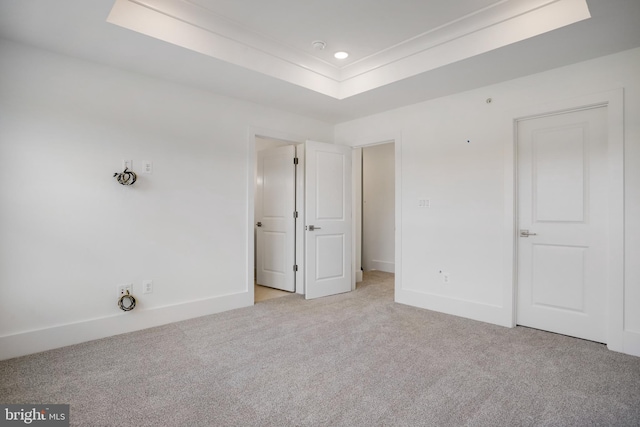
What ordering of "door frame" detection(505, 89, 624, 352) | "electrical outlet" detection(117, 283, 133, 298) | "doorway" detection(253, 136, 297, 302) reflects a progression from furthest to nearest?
"doorway" detection(253, 136, 297, 302)
"electrical outlet" detection(117, 283, 133, 298)
"door frame" detection(505, 89, 624, 352)

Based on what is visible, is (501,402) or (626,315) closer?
(501,402)

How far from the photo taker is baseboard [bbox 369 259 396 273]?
6059 mm

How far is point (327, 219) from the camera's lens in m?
4.41

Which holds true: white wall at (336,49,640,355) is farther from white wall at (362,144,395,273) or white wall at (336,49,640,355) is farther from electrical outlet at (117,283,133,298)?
electrical outlet at (117,283,133,298)

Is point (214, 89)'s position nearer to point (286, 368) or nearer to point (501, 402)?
point (286, 368)

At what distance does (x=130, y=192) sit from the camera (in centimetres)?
304

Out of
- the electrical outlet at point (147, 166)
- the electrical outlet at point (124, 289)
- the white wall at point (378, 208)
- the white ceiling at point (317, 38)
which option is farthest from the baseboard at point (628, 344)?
the electrical outlet at point (147, 166)

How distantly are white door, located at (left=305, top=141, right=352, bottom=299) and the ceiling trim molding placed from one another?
102cm

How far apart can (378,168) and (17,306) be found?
537 centimetres

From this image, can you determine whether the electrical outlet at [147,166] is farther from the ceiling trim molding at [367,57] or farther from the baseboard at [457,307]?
the baseboard at [457,307]

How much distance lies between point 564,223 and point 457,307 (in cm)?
131

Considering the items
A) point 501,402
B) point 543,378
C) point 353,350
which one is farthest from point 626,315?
point 353,350

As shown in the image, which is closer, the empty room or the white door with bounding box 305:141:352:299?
the empty room
